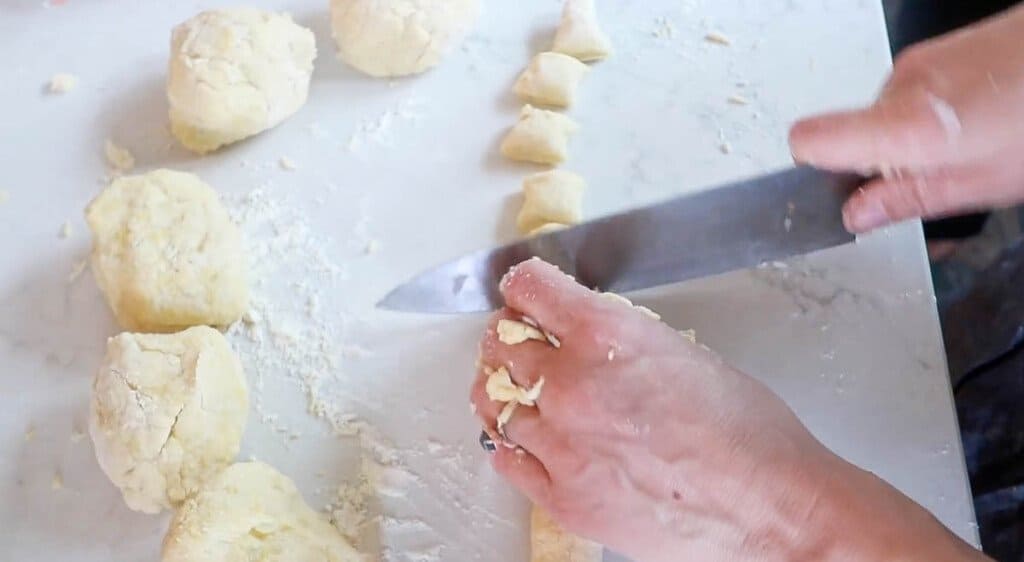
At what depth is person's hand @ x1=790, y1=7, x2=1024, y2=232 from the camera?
2.72 feet

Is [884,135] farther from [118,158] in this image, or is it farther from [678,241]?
[118,158]

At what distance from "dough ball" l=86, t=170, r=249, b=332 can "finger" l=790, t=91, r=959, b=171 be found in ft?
2.22

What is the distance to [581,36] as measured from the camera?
1.31 meters

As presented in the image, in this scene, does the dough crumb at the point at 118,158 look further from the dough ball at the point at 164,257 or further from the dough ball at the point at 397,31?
the dough ball at the point at 397,31

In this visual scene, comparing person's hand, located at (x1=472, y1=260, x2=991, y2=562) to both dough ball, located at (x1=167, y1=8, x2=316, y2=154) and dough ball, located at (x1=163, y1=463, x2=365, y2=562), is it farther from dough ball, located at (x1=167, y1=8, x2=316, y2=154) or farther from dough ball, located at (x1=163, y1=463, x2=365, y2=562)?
dough ball, located at (x1=167, y1=8, x2=316, y2=154)

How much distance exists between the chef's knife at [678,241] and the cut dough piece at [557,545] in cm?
26

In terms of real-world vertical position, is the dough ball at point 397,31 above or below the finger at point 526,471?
above

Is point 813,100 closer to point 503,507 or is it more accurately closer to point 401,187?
point 401,187

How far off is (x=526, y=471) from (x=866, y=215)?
1.44 ft

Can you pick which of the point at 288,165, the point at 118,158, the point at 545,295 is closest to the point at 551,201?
the point at 545,295

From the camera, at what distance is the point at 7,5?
146 centimetres

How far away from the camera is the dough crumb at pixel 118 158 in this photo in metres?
1.31

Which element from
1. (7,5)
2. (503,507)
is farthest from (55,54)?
(503,507)

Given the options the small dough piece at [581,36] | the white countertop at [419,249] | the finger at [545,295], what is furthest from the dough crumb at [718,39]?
the finger at [545,295]
